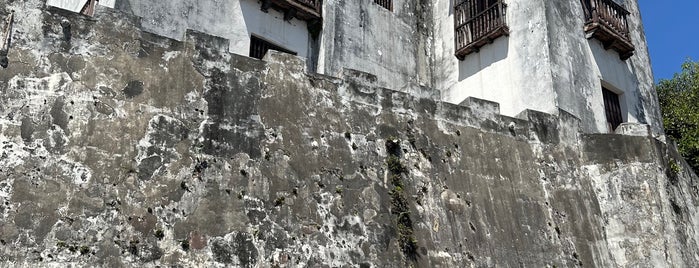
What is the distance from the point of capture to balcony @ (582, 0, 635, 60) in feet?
62.1

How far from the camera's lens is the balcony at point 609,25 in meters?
18.9

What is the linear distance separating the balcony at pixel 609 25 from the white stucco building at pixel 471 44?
35 mm

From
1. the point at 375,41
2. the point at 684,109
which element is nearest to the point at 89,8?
the point at 375,41

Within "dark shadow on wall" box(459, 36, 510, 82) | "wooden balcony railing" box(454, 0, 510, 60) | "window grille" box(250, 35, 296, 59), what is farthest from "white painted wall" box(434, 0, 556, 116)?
"window grille" box(250, 35, 296, 59)

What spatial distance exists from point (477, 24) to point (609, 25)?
3.42 metres

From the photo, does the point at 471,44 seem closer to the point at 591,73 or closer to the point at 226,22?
the point at 591,73

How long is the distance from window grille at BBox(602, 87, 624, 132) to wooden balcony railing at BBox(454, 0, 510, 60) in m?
3.30

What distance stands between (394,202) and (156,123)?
13.4ft

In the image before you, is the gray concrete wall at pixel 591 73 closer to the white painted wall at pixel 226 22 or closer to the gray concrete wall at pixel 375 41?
the gray concrete wall at pixel 375 41

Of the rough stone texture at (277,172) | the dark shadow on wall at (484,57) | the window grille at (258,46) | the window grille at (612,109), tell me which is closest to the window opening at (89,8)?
the window grille at (258,46)

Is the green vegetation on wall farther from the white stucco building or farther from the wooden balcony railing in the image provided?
the wooden balcony railing

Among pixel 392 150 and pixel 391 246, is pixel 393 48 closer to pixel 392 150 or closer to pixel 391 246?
pixel 392 150

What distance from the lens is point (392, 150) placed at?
42.9 feet

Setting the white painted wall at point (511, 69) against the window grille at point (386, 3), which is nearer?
the white painted wall at point (511, 69)
